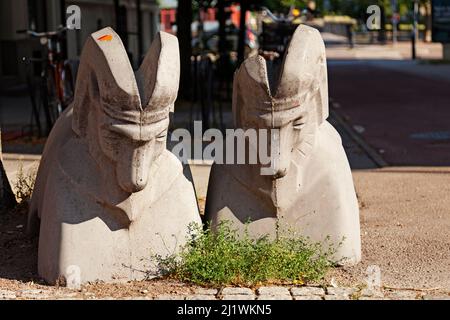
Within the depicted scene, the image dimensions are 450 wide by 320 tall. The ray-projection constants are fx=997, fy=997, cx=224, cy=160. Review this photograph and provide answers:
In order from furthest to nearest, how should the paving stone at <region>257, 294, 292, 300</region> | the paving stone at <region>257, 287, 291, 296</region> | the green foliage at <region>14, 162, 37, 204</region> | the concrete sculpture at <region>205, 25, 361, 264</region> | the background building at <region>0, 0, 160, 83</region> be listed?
the background building at <region>0, 0, 160, 83</region> < the green foliage at <region>14, 162, 37, 204</region> < the concrete sculpture at <region>205, 25, 361, 264</region> < the paving stone at <region>257, 287, 291, 296</region> < the paving stone at <region>257, 294, 292, 300</region>

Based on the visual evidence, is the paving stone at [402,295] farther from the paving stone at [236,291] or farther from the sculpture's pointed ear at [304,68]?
the sculpture's pointed ear at [304,68]

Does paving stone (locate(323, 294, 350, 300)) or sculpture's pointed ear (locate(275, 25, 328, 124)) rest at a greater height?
sculpture's pointed ear (locate(275, 25, 328, 124))

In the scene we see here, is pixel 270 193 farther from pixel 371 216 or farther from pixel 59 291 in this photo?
pixel 371 216

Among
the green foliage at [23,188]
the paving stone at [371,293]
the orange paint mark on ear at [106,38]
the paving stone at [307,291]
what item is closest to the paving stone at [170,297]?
the paving stone at [307,291]

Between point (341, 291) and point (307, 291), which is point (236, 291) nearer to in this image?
point (307, 291)

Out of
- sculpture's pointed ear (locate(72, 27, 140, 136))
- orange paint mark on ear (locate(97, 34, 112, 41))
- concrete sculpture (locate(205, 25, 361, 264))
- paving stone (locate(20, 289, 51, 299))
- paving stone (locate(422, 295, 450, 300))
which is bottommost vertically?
paving stone (locate(20, 289, 51, 299))

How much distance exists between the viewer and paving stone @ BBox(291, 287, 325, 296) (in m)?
6.15

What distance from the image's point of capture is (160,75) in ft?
20.4

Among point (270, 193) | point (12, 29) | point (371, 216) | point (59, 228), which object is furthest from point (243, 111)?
point (12, 29)

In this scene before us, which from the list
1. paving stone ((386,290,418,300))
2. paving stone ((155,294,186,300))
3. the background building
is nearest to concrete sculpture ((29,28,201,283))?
paving stone ((155,294,186,300))

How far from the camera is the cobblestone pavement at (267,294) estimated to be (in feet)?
20.0

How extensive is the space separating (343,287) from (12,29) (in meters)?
17.1

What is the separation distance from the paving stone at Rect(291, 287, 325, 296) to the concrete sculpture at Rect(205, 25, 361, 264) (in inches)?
25.3

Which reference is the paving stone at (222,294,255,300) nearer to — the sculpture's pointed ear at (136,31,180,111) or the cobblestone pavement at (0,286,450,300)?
the cobblestone pavement at (0,286,450,300)
